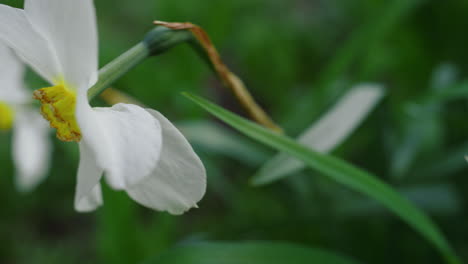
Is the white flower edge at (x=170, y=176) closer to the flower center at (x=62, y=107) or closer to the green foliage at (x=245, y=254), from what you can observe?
the flower center at (x=62, y=107)

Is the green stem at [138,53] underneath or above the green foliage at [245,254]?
above

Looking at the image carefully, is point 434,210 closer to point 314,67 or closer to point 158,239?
point 158,239

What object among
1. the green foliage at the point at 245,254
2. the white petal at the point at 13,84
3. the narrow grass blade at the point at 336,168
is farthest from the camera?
the white petal at the point at 13,84

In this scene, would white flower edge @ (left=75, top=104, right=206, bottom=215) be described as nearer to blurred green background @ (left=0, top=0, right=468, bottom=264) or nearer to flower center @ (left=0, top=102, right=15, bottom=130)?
blurred green background @ (left=0, top=0, right=468, bottom=264)

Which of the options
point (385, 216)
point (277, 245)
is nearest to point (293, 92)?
point (385, 216)

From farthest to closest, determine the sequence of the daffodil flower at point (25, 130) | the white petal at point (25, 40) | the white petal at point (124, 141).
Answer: the daffodil flower at point (25, 130), the white petal at point (25, 40), the white petal at point (124, 141)

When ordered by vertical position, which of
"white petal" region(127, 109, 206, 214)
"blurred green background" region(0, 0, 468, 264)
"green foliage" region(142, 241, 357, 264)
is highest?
"white petal" region(127, 109, 206, 214)

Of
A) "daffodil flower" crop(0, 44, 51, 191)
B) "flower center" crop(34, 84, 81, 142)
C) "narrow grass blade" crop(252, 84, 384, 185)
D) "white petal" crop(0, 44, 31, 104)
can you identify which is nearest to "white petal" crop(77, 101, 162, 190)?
"flower center" crop(34, 84, 81, 142)

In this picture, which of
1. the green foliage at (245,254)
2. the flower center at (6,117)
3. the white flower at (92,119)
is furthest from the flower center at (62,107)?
the flower center at (6,117)

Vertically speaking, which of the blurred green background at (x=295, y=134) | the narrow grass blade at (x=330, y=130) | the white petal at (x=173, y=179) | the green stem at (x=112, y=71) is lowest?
the blurred green background at (x=295, y=134)
